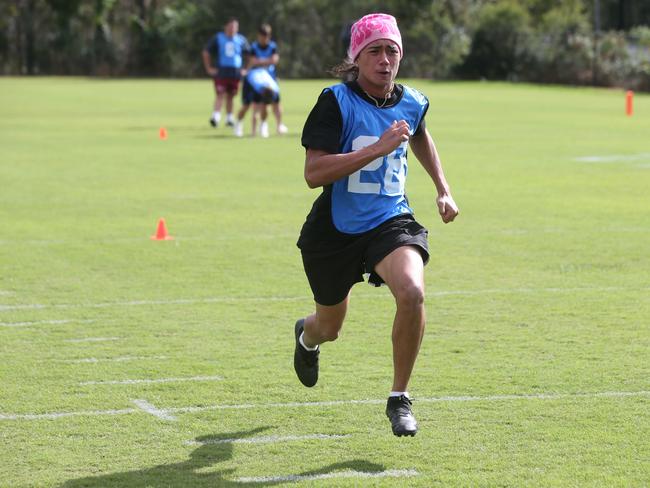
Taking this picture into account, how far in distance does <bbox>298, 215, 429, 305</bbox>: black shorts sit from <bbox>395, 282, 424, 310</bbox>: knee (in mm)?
361

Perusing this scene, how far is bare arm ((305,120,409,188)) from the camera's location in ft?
19.6

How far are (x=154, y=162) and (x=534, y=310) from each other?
12358 millimetres

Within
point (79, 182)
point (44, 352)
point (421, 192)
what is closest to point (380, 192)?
point (44, 352)

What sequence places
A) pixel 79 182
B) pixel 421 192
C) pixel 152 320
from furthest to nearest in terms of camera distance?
1. pixel 79 182
2. pixel 421 192
3. pixel 152 320

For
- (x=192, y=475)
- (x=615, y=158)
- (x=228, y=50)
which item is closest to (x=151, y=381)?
(x=192, y=475)

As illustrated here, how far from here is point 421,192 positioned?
16625 mm

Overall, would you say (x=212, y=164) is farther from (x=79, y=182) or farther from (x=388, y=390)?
(x=388, y=390)

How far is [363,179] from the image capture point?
644 centimetres

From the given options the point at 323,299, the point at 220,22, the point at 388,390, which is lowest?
the point at 220,22

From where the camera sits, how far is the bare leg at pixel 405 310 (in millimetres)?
5934

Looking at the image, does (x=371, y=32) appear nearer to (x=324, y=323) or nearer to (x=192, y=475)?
(x=324, y=323)

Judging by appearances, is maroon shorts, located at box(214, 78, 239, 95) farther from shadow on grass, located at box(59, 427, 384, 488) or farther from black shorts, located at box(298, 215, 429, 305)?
shadow on grass, located at box(59, 427, 384, 488)

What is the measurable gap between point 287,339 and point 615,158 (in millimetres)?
13664

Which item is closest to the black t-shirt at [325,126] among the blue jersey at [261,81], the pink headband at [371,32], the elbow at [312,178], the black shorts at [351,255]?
the elbow at [312,178]
